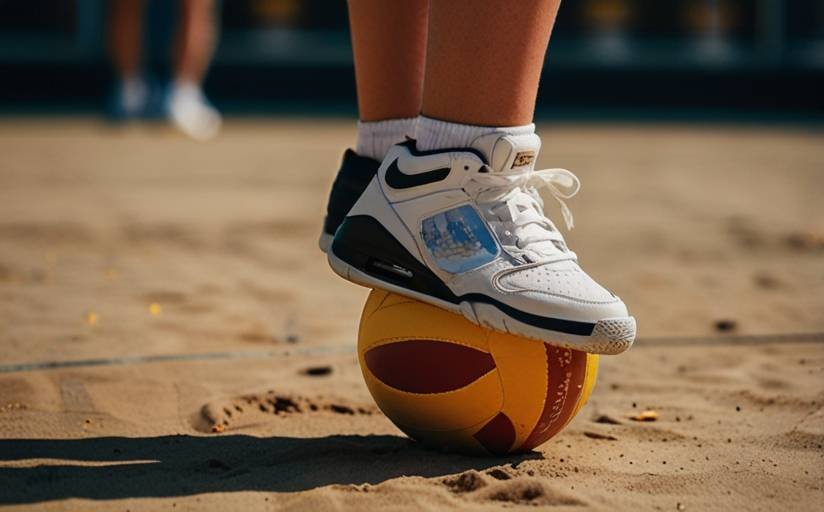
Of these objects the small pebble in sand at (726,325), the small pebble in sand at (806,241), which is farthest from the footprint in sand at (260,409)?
the small pebble in sand at (806,241)

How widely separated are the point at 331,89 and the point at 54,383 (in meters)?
9.36

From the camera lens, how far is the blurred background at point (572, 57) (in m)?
11.1

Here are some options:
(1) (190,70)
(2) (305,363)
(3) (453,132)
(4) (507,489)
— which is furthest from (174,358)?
(1) (190,70)

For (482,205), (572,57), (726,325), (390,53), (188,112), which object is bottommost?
(188,112)

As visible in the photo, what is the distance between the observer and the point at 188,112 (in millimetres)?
8250

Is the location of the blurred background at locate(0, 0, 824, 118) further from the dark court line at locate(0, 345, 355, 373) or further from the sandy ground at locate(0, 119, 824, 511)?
the dark court line at locate(0, 345, 355, 373)

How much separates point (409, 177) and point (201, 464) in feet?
2.17

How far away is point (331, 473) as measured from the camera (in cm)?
199

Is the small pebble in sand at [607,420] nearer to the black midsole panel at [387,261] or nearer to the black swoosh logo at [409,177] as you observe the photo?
the black midsole panel at [387,261]

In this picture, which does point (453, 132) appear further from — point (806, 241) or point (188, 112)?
point (188, 112)

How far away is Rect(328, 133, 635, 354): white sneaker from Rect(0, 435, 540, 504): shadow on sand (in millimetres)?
296

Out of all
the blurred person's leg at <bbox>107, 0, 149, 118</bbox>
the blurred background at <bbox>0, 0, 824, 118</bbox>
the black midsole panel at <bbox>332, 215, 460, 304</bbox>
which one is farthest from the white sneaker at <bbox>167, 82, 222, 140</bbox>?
the black midsole panel at <bbox>332, 215, 460, 304</bbox>

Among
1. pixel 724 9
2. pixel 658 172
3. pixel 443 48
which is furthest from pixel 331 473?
pixel 724 9

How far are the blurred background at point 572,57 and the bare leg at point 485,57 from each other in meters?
8.97
